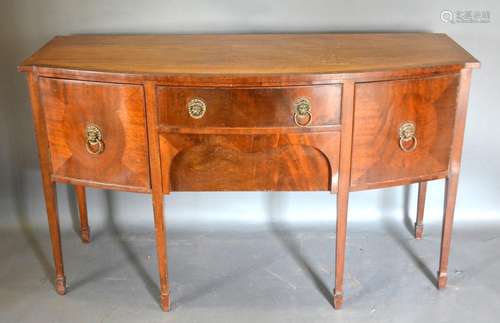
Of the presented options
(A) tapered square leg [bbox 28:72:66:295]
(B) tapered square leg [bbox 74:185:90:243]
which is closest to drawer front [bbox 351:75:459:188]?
(A) tapered square leg [bbox 28:72:66:295]

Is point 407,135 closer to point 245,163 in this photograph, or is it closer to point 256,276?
point 245,163

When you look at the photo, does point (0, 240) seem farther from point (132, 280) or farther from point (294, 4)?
point (294, 4)

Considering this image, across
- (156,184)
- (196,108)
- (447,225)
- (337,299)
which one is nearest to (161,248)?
(156,184)

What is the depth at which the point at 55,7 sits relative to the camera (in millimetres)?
2531

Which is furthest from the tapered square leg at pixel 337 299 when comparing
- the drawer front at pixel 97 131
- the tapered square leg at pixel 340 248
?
the drawer front at pixel 97 131

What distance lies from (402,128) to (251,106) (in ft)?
1.54

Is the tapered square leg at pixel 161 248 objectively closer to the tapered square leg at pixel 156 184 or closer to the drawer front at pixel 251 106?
the tapered square leg at pixel 156 184

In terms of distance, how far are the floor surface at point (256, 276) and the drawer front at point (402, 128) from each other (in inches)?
18.6

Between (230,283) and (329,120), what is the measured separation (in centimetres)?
78

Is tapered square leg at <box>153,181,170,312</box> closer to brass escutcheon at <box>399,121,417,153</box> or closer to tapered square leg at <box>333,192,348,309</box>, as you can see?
tapered square leg at <box>333,192,348,309</box>

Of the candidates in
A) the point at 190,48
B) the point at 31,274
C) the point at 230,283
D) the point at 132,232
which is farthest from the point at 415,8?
the point at 31,274

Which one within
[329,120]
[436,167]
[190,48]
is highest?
[190,48]

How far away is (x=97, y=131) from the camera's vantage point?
6.77 feet

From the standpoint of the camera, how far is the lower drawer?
80.0 inches
